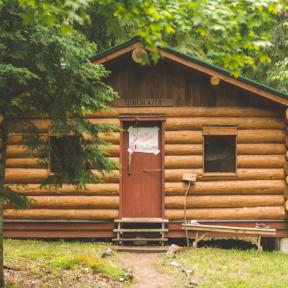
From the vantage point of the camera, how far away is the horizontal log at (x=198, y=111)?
13.1 m

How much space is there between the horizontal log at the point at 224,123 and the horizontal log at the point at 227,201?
1.76m

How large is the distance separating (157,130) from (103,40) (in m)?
9.62

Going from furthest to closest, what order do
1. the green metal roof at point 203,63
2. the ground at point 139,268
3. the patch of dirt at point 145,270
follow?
1. the green metal roof at point 203,63
2. the patch of dirt at point 145,270
3. the ground at point 139,268

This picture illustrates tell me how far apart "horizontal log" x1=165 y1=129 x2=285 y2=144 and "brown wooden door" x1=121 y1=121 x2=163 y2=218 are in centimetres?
36

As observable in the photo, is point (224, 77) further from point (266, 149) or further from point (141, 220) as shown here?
point (141, 220)

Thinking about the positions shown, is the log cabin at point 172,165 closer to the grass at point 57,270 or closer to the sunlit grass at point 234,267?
the sunlit grass at point 234,267

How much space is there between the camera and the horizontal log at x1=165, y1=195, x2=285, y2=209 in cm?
1292

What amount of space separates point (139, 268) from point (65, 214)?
3346mm

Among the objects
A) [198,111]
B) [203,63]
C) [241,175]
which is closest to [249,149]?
[241,175]

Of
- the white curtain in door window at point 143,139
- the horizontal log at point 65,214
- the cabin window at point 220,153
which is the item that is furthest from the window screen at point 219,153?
the horizontal log at point 65,214

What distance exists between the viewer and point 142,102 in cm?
1309

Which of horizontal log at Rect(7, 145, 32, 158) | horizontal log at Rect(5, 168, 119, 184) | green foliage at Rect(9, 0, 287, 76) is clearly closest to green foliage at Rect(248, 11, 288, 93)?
horizontal log at Rect(5, 168, 119, 184)

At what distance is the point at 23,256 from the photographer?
33.9 ft

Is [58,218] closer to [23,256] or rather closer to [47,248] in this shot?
[47,248]
